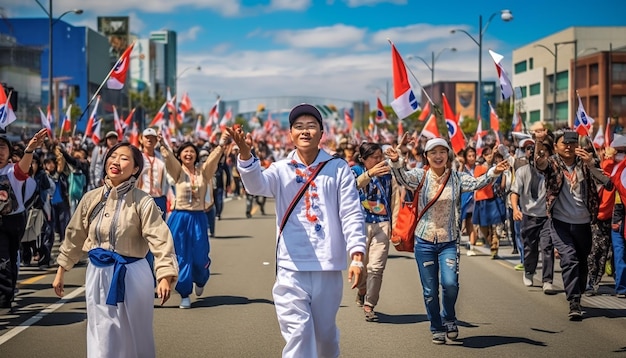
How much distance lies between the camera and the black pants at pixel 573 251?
9883mm

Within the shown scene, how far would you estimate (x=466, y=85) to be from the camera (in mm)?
176000

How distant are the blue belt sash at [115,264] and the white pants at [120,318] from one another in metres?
0.04

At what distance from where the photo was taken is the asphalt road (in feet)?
26.8

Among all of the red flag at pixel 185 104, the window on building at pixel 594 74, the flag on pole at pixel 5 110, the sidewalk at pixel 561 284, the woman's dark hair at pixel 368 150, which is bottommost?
the sidewalk at pixel 561 284

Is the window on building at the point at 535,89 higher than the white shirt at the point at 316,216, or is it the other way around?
the window on building at the point at 535,89

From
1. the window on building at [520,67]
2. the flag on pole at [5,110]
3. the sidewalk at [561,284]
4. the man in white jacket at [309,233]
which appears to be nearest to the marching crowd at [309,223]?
the man in white jacket at [309,233]

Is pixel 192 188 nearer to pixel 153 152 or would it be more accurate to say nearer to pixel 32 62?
pixel 153 152

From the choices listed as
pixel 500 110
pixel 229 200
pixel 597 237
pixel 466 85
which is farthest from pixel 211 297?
pixel 466 85

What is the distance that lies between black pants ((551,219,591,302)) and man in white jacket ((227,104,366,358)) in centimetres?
454

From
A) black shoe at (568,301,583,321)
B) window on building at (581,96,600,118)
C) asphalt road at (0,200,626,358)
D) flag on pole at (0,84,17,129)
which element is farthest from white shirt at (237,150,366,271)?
window on building at (581,96,600,118)

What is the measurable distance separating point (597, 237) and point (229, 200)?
930 inches

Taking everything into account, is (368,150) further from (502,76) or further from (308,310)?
(502,76)

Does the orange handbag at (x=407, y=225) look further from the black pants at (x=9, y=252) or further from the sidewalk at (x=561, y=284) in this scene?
the black pants at (x=9, y=252)

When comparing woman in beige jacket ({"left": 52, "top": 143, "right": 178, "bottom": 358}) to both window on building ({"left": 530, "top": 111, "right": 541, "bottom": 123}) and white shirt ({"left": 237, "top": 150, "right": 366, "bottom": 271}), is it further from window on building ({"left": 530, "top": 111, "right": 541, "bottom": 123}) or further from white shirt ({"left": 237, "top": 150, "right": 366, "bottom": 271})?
window on building ({"left": 530, "top": 111, "right": 541, "bottom": 123})
